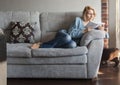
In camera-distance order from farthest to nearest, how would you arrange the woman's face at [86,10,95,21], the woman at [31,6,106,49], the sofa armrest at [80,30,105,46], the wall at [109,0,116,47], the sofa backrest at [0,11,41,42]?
1. the wall at [109,0,116,47]
2. the sofa backrest at [0,11,41,42]
3. the woman's face at [86,10,95,21]
4. the woman at [31,6,106,49]
5. the sofa armrest at [80,30,105,46]

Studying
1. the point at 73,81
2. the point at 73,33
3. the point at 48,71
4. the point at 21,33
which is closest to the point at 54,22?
the point at 73,33

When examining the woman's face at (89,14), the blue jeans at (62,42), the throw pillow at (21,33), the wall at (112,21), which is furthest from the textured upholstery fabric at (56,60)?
the wall at (112,21)

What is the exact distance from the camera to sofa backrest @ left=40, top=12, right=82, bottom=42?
4125 mm

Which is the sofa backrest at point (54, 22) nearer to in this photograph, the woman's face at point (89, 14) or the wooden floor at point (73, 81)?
the woman's face at point (89, 14)

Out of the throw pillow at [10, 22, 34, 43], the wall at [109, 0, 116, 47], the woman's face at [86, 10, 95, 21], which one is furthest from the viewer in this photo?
the wall at [109, 0, 116, 47]

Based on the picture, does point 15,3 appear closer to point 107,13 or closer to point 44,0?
point 44,0

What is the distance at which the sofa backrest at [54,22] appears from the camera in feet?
13.5

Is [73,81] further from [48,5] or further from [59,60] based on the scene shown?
[48,5]

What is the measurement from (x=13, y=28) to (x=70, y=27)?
0.94 m

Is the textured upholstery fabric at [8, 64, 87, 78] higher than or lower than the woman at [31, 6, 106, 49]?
lower

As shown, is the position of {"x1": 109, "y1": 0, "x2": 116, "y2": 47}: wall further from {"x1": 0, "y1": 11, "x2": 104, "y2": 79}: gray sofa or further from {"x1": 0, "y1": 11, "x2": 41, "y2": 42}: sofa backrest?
{"x1": 0, "y1": 11, "x2": 41, "y2": 42}: sofa backrest

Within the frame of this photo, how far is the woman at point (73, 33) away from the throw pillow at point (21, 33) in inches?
16.2

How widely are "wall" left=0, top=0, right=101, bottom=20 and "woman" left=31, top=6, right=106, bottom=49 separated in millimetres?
612

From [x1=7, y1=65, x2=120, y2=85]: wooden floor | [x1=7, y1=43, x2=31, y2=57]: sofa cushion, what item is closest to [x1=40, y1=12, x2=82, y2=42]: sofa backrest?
[x1=7, y1=43, x2=31, y2=57]: sofa cushion
